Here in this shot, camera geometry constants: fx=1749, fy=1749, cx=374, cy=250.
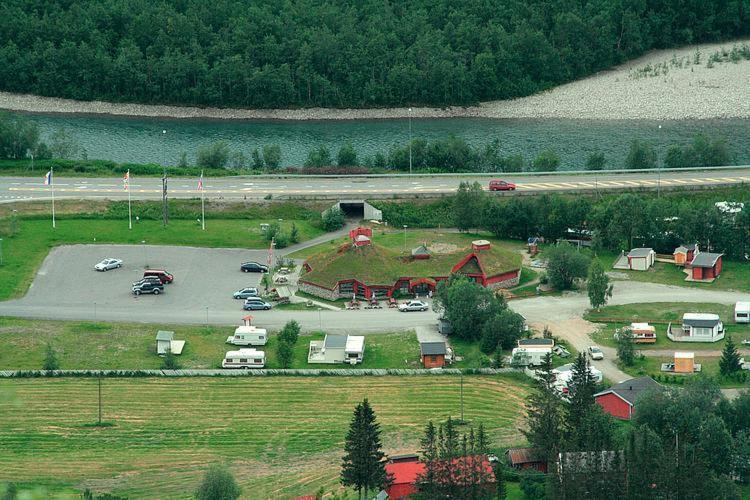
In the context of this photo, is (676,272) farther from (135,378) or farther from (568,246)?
(135,378)

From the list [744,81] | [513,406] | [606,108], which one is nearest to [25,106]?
[606,108]

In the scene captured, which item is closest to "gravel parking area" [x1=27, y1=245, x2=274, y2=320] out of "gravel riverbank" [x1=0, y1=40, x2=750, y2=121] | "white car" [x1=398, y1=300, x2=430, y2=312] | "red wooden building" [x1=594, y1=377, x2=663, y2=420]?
"white car" [x1=398, y1=300, x2=430, y2=312]

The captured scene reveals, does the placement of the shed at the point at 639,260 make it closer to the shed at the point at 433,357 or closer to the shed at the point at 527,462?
the shed at the point at 433,357

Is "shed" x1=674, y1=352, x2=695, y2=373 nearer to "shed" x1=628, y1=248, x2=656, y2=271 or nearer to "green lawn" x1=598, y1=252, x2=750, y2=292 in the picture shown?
"green lawn" x1=598, y1=252, x2=750, y2=292

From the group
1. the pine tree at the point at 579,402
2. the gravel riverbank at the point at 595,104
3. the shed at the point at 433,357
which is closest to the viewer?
the pine tree at the point at 579,402

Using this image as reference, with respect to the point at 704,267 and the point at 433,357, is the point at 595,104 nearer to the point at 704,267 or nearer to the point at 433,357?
the point at 704,267

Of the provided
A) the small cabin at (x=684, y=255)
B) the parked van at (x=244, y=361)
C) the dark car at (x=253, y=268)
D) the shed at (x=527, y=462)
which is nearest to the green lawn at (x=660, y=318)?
the small cabin at (x=684, y=255)
